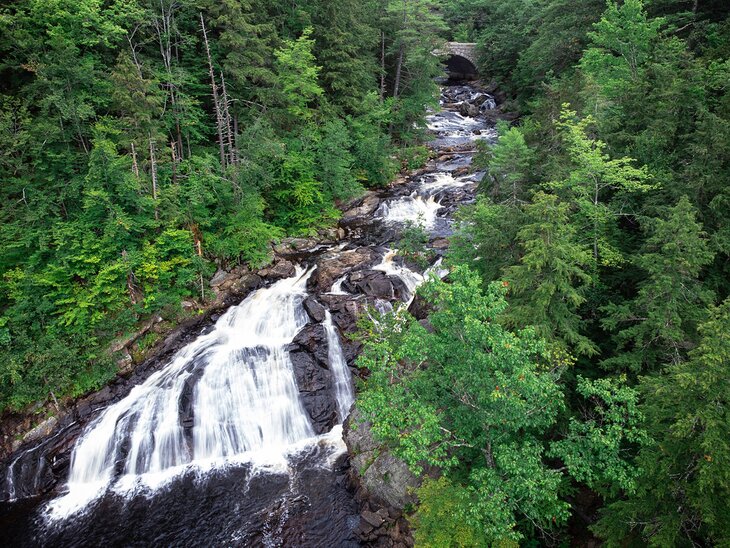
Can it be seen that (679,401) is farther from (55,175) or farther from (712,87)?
(55,175)

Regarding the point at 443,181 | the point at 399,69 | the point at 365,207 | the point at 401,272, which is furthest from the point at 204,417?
the point at 399,69

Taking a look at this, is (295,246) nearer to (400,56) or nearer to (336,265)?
(336,265)

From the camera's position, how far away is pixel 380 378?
397 inches

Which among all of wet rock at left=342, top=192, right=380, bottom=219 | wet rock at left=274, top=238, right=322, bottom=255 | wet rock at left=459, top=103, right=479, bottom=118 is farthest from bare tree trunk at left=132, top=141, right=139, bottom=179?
wet rock at left=459, top=103, right=479, bottom=118

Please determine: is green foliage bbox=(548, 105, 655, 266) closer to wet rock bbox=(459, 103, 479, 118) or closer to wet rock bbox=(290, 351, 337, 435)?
wet rock bbox=(290, 351, 337, 435)

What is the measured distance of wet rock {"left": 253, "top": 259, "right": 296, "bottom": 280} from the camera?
2164 centimetres

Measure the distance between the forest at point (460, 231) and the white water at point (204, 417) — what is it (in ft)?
6.73

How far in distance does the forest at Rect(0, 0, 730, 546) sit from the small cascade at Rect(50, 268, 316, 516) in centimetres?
224

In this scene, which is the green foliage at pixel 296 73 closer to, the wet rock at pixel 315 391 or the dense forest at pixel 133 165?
the dense forest at pixel 133 165

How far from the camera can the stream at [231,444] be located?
40.6 feet

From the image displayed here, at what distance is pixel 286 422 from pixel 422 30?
31.6 meters

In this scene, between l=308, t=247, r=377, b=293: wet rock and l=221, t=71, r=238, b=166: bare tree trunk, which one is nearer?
l=308, t=247, r=377, b=293: wet rock

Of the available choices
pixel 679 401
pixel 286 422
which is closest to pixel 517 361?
pixel 679 401

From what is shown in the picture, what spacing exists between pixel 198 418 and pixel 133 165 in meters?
11.2
